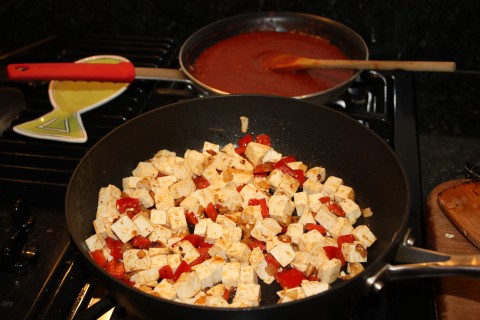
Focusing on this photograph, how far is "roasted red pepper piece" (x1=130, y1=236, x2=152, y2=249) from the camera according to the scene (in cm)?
123

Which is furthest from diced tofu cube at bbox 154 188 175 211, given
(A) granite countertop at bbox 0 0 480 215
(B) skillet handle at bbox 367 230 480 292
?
(A) granite countertop at bbox 0 0 480 215

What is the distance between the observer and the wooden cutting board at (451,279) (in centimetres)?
111

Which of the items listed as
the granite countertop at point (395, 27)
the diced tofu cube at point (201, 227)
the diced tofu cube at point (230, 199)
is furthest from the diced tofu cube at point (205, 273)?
the granite countertop at point (395, 27)

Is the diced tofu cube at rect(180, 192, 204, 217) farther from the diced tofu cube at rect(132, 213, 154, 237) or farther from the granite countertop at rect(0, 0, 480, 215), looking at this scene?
the granite countertop at rect(0, 0, 480, 215)

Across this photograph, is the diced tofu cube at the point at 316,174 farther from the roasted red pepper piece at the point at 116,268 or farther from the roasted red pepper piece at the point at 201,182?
the roasted red pepper piece at the point at 116,268

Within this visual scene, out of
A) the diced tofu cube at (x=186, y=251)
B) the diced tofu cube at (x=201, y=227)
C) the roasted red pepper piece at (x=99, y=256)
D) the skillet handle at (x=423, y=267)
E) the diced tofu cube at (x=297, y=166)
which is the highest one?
the skillet handle at (x=423, y=267)

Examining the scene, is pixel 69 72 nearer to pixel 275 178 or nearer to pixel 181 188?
pixel 181 188

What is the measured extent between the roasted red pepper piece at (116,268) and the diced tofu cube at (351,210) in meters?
0.55

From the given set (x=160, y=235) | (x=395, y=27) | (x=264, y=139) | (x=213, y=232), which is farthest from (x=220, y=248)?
(x=395, y=27)

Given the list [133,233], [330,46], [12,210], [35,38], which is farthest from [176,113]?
[35,38]

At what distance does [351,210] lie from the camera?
127 cm

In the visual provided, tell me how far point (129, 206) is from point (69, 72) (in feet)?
1.62

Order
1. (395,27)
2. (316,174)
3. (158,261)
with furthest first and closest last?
(395,27) < (316,174) < (158,261)

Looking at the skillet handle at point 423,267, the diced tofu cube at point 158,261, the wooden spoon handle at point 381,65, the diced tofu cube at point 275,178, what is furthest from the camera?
the wooden spoon handle at point 381,65
